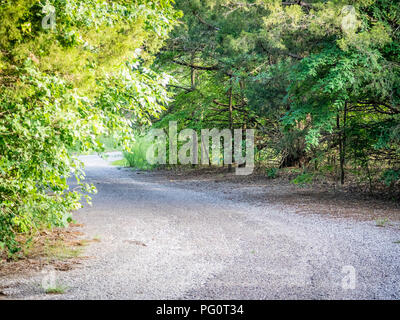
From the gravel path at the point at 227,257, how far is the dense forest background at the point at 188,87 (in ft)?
3.68

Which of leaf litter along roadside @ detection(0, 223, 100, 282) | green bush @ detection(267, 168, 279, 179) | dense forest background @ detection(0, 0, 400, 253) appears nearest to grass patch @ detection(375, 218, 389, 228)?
A: dense forest background @ detection(0, 0, 400, 253)

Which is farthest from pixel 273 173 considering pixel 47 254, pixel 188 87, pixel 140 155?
pixel 140 155

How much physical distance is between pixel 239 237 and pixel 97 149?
3107 millimetres

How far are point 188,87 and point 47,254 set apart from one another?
1524 cm

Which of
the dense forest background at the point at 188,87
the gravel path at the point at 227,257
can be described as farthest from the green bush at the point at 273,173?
the gravel path at the point at 227,257

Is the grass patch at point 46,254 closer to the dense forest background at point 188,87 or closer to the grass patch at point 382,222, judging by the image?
the dense forest background at point 188,87

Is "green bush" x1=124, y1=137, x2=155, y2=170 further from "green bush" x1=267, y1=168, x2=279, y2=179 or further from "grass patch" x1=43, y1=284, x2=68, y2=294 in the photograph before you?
"grass patch" x1=43, y1=284, x2=68, y2=294

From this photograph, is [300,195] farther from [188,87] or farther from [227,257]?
[188,87]

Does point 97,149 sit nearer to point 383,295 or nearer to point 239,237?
point 239,237

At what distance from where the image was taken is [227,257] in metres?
5.91

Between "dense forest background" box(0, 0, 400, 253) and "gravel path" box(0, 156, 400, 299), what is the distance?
1123mm

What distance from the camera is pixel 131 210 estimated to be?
10133 millimetres

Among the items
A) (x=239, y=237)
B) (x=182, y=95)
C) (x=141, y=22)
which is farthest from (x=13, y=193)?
(x=182, y=95)

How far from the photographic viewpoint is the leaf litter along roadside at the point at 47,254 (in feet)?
17.9
